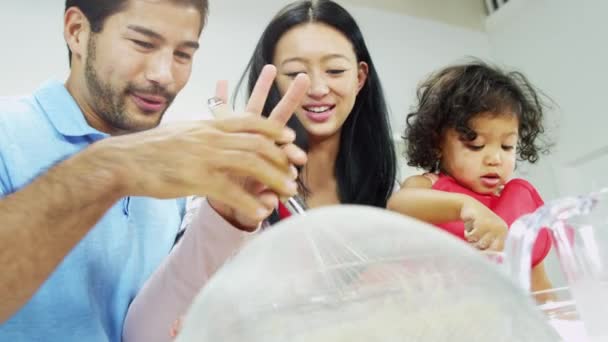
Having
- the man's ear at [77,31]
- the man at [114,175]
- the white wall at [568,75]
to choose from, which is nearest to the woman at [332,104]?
the man at [114,175]

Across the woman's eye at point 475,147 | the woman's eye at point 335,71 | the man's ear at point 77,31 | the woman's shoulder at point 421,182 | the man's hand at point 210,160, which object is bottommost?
the woman's shoulder at point 421,182

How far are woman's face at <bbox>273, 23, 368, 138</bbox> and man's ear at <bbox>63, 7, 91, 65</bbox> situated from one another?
1.26ft

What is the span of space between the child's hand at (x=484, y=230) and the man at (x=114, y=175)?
0.25 meters

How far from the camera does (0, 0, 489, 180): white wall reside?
130cm

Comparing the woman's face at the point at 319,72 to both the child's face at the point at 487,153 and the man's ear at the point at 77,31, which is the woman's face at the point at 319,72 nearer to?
the child's face at the point at 487,153

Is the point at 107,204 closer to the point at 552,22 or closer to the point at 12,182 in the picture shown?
the point at 12,182

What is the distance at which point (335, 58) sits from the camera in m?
1.03

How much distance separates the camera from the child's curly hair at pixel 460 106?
3.01ft

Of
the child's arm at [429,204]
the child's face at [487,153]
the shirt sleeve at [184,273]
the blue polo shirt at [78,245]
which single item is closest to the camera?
the shirt sleeve at [184,273]

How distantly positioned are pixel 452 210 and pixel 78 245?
0.52 metres

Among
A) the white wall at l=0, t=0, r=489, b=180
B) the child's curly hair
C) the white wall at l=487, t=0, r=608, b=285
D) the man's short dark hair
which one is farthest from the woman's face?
the white wall at l=487, t=0, r=608, b=285

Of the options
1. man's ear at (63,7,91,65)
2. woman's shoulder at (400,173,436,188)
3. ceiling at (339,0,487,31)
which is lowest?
woman's shoulder at (400,173,436,188)

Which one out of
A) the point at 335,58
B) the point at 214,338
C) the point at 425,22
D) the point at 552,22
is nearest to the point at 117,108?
the point at 335,58

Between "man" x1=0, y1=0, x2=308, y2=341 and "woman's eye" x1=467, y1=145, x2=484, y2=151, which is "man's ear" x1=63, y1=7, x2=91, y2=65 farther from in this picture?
"woman's eye" x1=467, y1=145, x2=484, y2=151
